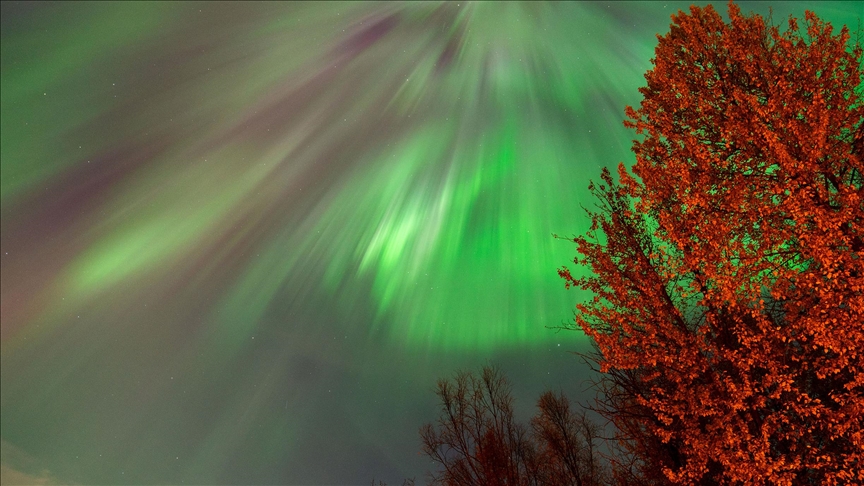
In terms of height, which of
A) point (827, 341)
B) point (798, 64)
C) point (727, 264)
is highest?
point (798, 64)

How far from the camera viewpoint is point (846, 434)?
9648 millimetres

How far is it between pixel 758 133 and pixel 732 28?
122 inches

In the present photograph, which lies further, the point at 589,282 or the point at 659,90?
the point at 659,90

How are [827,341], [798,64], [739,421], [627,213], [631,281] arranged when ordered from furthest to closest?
[627,213] < [631,281] < [798,64] < [739,421] < [827,341]

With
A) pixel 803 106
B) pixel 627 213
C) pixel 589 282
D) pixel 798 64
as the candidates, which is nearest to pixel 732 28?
pixel 798 64

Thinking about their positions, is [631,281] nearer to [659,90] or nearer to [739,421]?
[739,421]

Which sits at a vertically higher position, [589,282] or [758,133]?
[758,133]

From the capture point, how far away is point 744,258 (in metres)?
9.70

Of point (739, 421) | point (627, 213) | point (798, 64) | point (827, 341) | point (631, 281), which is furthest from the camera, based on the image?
point (627, 213)

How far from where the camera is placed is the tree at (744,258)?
920 cm

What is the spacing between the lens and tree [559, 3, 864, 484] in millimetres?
9195

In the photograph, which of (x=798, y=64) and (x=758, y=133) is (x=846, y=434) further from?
(x=798, y=64)

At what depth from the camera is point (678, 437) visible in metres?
A: 11.0

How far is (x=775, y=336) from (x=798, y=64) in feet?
18.4
